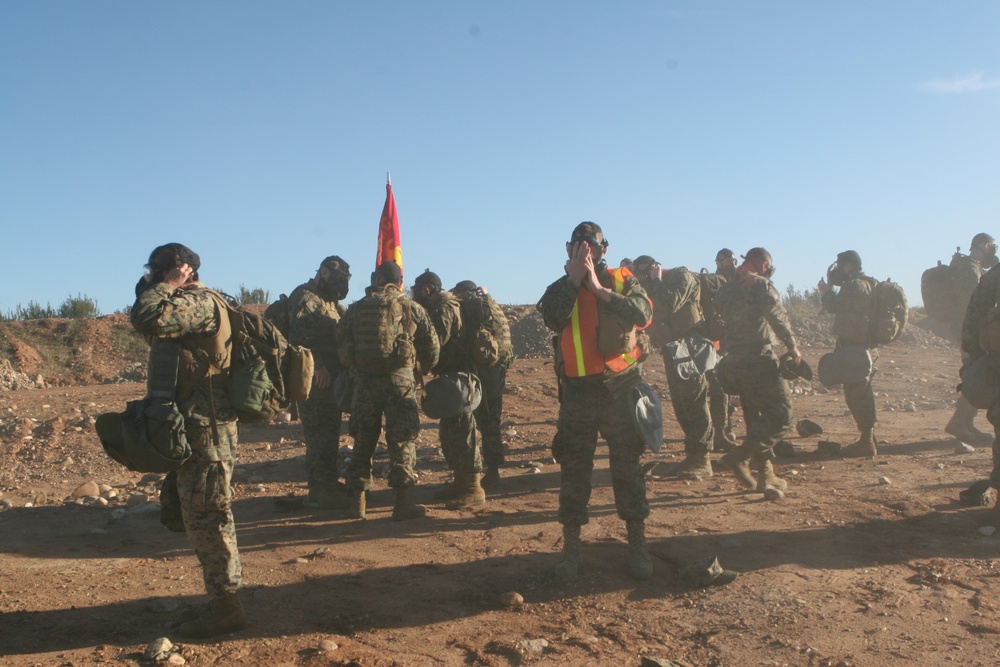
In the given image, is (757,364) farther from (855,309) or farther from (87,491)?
(87,491)

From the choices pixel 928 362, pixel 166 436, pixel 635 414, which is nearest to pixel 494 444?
pixel 635 414

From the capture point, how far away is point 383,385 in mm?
7082

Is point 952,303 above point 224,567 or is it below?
above

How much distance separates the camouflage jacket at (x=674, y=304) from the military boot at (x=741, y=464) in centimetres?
176

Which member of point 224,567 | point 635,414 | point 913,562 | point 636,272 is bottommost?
point 913,562

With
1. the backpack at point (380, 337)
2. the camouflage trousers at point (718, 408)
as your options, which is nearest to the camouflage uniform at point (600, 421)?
the backpack at point (380, 337)

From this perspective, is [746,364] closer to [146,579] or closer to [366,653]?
[366,653]

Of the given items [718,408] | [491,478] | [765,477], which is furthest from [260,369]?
[718,408]

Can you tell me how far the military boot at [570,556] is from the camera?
532 centimetres

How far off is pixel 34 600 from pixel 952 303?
33.7ft

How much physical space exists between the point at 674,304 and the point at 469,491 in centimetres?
282

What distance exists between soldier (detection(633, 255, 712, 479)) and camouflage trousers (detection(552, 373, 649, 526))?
2895 mm

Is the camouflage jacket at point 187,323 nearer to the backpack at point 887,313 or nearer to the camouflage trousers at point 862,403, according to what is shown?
the camouflage trousers at point 862,403

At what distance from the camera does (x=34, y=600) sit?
5.18m
